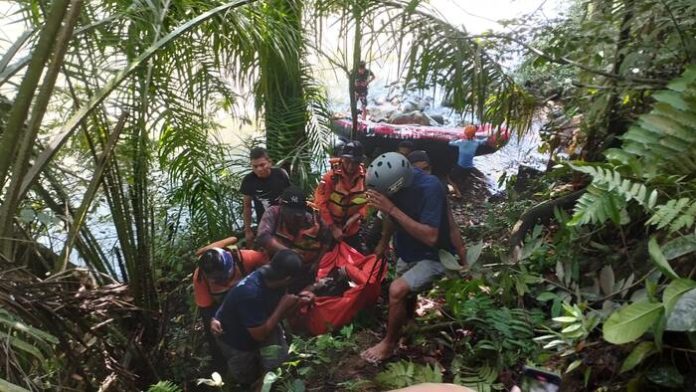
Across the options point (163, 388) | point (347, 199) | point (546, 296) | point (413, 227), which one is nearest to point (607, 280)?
point (546, 296)

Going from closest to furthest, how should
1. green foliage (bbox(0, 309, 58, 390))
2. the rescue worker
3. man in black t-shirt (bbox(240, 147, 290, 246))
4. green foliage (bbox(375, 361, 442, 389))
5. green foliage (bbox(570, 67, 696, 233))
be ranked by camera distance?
green foliage (bbox(0, 309, 58, 390))
green foliage (bbox(570, 67, 696, 233))
green foliage (bbox(375, 361, 442, 389))
the rescue worker
man in black t-shirt (bbox(240, 147, 290, 246))

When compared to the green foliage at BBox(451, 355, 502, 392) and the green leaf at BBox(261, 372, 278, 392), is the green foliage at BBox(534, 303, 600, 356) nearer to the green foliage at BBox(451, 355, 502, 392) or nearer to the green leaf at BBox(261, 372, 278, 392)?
the green foliage at BBox(451, 355, 502, 392)

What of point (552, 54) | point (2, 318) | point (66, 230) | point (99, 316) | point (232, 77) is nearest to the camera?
point (2, 318)

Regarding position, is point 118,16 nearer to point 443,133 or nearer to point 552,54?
point 443,133

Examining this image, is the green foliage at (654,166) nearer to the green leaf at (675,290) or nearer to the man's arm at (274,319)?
the green leaf at (675,290)

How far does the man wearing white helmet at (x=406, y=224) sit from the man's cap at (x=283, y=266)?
0.27m

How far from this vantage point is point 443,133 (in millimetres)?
1740

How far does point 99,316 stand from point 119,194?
1.40 feet

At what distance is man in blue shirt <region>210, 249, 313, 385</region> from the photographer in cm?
157

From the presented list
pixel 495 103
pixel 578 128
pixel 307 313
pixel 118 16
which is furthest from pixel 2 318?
pixel 578 128

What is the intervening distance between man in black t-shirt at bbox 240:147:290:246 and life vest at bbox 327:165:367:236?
0.16m

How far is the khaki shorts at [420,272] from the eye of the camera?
1564mm

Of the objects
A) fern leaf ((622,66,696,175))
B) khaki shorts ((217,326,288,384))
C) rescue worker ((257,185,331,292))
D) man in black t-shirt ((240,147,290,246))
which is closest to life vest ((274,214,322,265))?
rescue worker ((257,185,331,292))

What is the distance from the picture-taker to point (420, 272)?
157 cm
